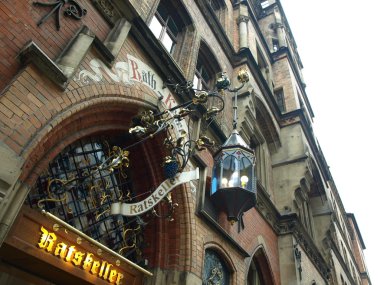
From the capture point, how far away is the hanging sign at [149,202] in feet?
12.7

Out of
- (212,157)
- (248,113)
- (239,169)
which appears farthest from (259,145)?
(239,169)

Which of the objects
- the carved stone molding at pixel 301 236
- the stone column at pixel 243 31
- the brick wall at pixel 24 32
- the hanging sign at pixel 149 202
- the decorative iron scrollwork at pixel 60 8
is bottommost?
the hanging sign at pixel 149 202

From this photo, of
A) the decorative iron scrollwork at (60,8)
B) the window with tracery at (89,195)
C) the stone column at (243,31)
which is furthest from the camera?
the stone column at (243,31)

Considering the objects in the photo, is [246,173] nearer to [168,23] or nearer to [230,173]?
[230,173]

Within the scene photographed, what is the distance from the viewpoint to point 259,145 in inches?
467

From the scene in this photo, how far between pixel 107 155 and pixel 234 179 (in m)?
2.16

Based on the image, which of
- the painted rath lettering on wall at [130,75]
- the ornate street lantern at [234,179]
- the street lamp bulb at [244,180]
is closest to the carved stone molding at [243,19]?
the ornate street lantern at [234,179]

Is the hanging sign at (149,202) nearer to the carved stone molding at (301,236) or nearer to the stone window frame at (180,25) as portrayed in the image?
the stone window frame at (180,25)

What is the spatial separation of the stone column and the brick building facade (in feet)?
7.25

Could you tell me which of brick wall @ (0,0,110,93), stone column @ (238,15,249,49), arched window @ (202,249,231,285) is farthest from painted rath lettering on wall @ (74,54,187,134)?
stone column @ (238,15,249,49)

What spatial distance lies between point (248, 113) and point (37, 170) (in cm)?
669

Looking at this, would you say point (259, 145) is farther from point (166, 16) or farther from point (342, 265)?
point (342, 265)

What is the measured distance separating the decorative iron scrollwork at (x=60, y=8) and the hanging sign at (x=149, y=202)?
226 centimetres

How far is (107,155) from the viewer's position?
5.22 m
